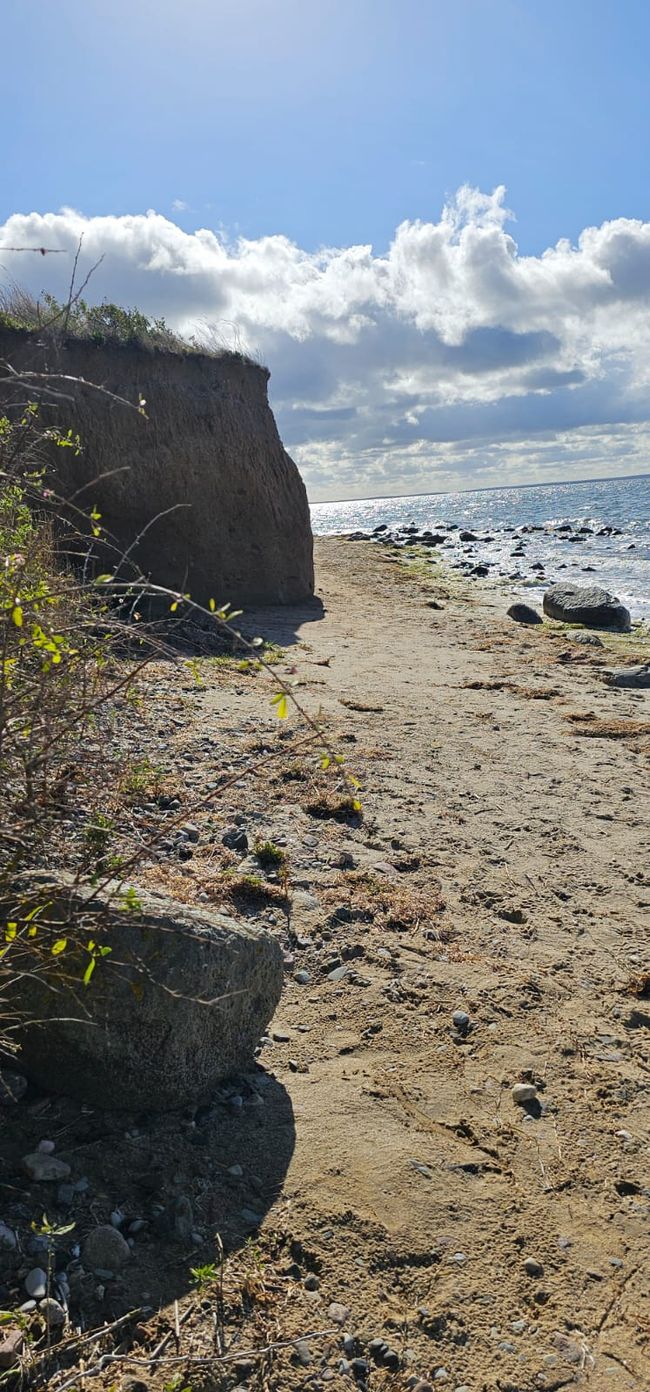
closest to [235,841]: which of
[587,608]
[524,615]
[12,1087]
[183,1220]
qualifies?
[12,1087]

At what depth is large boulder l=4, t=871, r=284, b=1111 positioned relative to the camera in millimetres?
3287

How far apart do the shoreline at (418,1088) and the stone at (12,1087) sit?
6 centimetres

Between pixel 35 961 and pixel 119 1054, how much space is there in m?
0.46

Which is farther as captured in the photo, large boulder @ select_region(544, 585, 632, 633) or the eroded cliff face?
large boulder @ select_region(544, 585, 632, 633)

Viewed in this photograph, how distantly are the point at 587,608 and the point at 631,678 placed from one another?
6.78 meters

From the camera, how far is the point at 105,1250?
114 inches

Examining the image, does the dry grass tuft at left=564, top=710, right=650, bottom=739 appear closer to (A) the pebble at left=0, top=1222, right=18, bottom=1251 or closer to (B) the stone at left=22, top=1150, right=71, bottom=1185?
(B) the stone at left=22, top=1150, right=71, bottom=1185

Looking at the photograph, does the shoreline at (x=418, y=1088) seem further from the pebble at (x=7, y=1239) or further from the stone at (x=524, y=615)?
the stone at (x=524, y=615)

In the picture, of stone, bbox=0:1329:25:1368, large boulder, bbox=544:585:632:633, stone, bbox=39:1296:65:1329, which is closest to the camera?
stone, bbox=0:1329:25:1368

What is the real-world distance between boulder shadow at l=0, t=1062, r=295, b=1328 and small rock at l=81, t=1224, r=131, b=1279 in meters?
0.02

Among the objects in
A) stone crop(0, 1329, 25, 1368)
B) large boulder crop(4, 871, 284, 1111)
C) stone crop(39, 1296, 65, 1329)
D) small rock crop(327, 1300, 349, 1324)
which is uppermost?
large boulder crop(4, 871, 284, 1111)

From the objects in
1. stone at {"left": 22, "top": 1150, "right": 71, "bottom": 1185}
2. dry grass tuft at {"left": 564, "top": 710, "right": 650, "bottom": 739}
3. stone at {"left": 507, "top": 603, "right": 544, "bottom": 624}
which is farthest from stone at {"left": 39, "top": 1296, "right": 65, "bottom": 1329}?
stone at {"left": 507, "top": 603, "right": 544, "bottom": 624}

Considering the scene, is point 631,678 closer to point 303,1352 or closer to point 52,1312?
point 303,1352

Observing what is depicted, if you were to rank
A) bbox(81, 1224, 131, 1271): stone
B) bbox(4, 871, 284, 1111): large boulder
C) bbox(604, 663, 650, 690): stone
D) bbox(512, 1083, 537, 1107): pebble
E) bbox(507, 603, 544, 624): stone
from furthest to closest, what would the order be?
bbox(507, 603, 544, 624): stone < bbox(604, 663, 650, 690): stone < bbox(512, 1083, 537, 1107): pebble < bbox(4, 871, 284, 1111): large boulder < bbox(81, 1224, 131, 1271): stone
